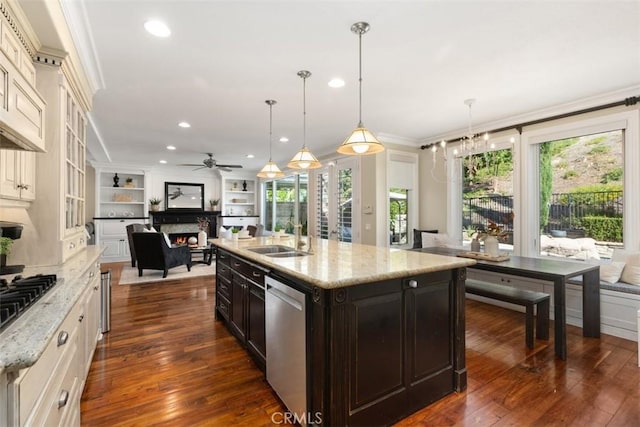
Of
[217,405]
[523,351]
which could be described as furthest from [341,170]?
[217,405]

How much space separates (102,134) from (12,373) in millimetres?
5477

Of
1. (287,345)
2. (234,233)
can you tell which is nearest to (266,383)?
(287,345)

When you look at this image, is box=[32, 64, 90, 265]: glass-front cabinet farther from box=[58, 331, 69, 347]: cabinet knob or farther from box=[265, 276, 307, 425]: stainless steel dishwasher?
box=[265, 276, 307, 425]: stainless steel dishwasher

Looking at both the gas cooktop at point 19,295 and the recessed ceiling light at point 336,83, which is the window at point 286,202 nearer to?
the recessed ceiling light at point 336,83

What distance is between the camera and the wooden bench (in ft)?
9.54

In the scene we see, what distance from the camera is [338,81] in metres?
3.13

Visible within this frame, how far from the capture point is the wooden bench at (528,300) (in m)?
2.91

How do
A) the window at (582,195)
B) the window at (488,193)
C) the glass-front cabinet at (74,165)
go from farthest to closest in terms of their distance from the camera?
the window at (488,193), the window at (582,195), the glass-front cabinet at (74,165)

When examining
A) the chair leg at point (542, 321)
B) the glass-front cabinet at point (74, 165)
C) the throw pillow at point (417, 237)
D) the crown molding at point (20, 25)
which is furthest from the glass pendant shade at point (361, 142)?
the throw pillow at point (417, 237)

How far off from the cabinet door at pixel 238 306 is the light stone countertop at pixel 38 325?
1186mm

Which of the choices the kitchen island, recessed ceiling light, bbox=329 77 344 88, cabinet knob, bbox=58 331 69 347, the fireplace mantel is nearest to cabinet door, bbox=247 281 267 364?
the kitchen island

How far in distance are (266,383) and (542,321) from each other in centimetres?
280

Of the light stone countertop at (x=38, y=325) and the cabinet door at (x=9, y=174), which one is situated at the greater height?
the cabinet door at (x=9, y=174)
